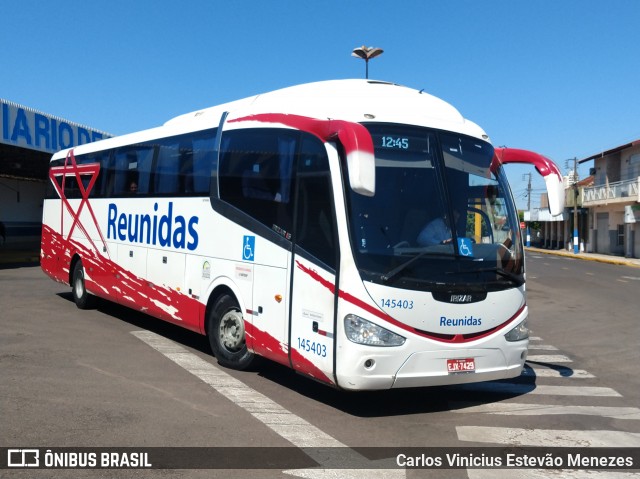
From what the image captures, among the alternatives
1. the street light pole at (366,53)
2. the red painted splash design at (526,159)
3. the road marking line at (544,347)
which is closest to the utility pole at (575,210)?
the street light pole at (366,53)

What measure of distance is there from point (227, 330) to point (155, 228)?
2744 millimetres

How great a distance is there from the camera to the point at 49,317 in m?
12.4

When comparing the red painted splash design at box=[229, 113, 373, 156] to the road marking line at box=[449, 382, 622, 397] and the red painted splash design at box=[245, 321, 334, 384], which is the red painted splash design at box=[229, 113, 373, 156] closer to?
the red painted splash design at box=[245, 321, 334, 384]

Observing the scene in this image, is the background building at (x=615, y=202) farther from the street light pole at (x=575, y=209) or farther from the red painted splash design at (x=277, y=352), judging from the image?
the red painted splash design at (x=277, y=352)

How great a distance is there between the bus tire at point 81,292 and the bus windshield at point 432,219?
28.1 ft

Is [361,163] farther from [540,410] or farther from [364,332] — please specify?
[540,410]

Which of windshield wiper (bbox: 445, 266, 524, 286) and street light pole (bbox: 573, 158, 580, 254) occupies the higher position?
street light pole (bbox: 573, 158, 580, 254)

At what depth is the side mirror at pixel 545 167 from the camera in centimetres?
754

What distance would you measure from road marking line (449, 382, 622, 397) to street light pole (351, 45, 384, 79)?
49.8ft

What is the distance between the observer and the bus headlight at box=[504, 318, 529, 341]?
7113 mm

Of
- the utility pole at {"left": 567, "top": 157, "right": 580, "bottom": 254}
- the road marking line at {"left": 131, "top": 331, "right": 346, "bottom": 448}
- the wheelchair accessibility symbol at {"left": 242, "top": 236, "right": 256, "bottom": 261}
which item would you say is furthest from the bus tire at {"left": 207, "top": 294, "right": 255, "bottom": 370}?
the utility pole at {"left": 567, "top": 157, "right": 580, "bottom": 254}

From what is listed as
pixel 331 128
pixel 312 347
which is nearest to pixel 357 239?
pixel 331 128

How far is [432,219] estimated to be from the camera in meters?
6.69

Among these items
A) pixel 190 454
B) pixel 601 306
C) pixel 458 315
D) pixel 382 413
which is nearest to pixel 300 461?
pixel 190 454
